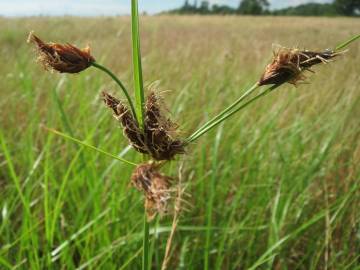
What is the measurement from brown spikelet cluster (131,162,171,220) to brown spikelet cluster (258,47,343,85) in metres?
0.10

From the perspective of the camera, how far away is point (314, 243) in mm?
902

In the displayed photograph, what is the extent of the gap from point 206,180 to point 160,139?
0.90 meters

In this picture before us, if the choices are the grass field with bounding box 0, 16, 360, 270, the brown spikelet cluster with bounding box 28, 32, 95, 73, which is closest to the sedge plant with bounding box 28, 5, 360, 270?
the brown spikelet cluster with bounding box 28, 32, 95, 73

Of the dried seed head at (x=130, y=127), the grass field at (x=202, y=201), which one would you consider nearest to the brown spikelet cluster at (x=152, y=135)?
the dried seed head at (x=130, y=127)

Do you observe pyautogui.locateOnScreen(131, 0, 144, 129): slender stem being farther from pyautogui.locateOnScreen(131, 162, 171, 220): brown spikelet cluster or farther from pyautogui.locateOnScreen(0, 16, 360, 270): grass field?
pyautogui.locateOnScreen(0, 16, 360, 270): grass field

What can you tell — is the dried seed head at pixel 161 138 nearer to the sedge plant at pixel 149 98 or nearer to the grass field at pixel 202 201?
the sedge plant at pixel 149 98

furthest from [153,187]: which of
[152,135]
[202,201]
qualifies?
[202,201]

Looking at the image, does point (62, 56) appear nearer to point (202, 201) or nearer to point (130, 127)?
point (130, 127)

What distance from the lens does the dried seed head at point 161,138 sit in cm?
28

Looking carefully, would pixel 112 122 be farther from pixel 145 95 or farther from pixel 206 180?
pixel 145 95

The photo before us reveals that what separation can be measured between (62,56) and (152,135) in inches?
3.5

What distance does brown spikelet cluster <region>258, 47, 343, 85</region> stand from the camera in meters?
0.28

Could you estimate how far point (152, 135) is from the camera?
0.91 feet

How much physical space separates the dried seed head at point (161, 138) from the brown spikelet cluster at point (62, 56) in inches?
2.3
